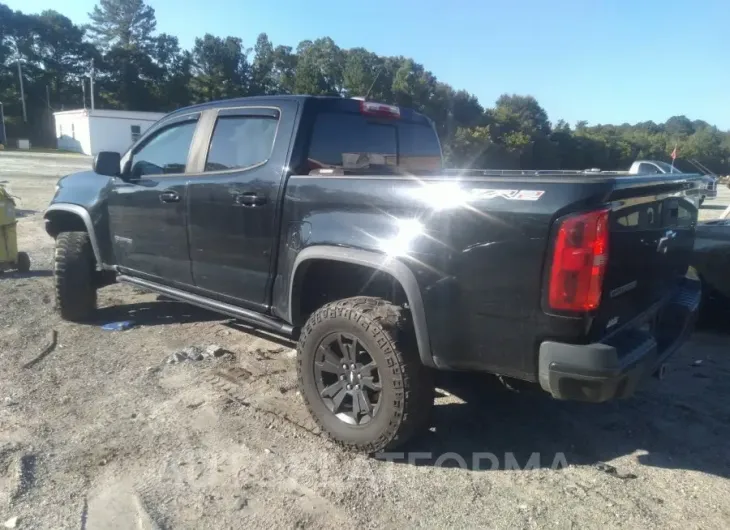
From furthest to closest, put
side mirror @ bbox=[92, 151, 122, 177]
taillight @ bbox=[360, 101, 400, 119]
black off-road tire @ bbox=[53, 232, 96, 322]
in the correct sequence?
black off-road tire @ bbox=[53, 232, 96, 322] < side mirror @ bbox=[92, 151, 122, 177] < taillight @ bbox=[360, 101, 400, 119]

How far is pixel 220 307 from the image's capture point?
420 cm

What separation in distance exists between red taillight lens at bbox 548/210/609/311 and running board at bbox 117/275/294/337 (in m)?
1.78

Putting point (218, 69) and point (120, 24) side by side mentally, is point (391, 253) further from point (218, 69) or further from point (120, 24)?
point (120, 24)

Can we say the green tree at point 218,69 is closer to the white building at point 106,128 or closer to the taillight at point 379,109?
the white building at point 106,128

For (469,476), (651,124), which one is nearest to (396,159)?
(469,476)

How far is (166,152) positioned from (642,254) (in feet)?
11.4

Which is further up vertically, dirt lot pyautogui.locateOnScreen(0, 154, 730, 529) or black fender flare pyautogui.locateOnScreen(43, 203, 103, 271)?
black fender flare pyautogui.locateOnScreen(43, 203, 103, 271)

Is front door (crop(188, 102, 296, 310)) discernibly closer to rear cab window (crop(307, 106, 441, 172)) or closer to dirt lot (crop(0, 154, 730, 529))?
rear cab window (crop(307, 106, 441, 172))

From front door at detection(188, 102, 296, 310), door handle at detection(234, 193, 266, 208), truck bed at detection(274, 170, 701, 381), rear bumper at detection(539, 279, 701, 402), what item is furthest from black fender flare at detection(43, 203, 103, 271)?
rear bumper at detection(539, 279, 701, 402)

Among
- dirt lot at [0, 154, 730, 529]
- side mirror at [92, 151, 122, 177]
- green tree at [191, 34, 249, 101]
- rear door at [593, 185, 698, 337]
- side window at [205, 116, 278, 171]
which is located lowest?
dirt lot at [0, 154, 730, 529]

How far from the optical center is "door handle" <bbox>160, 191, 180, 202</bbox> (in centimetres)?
434

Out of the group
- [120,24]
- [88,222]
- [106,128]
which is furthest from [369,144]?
[120,24]

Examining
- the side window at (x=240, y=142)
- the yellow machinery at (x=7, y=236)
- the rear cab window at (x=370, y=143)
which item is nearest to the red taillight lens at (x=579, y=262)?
the rear cab window at (x=370, y=143)

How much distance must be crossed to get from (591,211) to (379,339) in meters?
1.20
